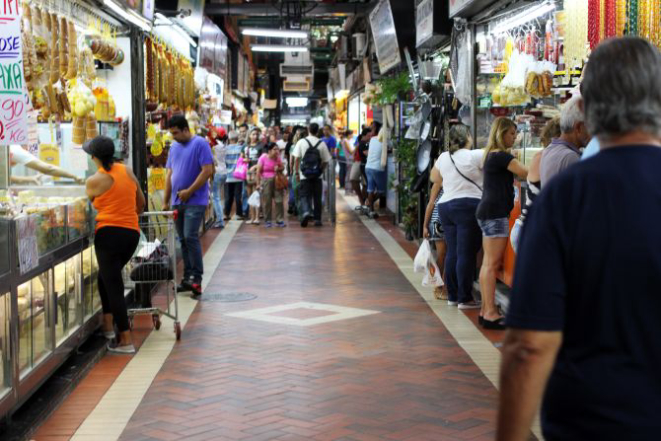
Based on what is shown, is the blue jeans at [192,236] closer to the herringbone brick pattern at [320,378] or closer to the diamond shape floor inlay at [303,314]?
the herringbone brick pattern at [320,378]

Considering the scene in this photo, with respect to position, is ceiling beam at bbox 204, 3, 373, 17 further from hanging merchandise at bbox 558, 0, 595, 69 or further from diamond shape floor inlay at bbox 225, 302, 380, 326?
hanging merchandise at bbox 558, 0, 595, 69

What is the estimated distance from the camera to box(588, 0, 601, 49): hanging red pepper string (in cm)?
599

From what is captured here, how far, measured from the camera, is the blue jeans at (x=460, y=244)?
7.87 metres

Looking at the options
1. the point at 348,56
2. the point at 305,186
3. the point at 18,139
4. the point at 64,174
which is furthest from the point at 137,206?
the point at 348,56

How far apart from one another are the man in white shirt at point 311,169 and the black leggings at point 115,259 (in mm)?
8977

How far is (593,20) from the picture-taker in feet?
19.8

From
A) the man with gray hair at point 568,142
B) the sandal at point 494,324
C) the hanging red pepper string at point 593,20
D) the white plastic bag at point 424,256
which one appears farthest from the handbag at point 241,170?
the man with gray hair at point 568,142

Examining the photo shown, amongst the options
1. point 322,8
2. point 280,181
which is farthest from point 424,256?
point 322,8

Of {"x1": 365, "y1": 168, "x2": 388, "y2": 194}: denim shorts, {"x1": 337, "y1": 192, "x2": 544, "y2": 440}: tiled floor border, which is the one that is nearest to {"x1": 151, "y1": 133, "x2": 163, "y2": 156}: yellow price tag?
{"x1": 337, "y1": 192, "x2": 544, "y2": 440}: tiled floor border

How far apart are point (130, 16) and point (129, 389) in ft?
12.6

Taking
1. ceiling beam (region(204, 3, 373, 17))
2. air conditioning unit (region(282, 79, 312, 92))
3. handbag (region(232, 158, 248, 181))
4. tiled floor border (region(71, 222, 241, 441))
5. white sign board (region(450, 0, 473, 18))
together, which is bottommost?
tiled floor border (region(71, 222, 241, 441))

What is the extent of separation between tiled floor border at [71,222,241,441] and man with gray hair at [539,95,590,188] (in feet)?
8.62

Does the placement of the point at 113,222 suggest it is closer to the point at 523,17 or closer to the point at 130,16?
the point at 130,16

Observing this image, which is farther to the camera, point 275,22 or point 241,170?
point 275,22
